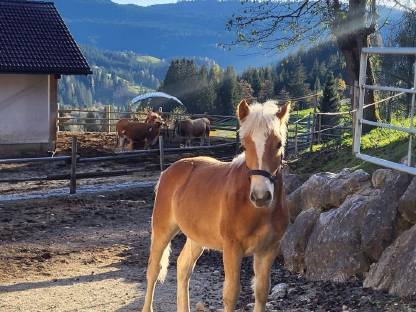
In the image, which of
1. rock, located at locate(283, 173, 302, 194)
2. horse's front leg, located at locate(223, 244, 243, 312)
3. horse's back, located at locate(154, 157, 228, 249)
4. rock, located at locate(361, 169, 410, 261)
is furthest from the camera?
rock, located at locate(283, 173, 302, 194)

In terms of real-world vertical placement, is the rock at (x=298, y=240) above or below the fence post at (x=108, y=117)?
below

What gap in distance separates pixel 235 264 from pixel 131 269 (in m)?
3.21

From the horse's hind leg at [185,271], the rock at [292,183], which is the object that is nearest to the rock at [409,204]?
the horse's hind leg at [185,271]

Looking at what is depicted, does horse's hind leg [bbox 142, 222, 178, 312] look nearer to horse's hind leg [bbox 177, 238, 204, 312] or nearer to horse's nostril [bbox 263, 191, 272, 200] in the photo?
horse's hind leg [bbox 177, 238, 204, 312]

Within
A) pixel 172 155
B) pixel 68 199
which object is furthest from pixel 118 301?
pixel 172 155

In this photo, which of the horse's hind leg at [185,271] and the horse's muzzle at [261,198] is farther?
the horse's hind leg at [185,271]

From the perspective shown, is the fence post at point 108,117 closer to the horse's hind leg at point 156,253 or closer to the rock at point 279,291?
the rock at point 279,291

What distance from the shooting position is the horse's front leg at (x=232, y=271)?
13.1 feet

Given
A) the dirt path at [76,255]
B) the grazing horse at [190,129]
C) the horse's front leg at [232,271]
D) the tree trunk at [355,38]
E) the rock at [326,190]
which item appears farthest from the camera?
the grazing horse at [190,129]

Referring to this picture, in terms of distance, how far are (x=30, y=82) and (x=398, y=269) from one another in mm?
14621

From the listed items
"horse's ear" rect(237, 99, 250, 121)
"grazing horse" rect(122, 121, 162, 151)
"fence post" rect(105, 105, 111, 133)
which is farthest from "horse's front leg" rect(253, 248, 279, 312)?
"fence post" rect(105, 105, 111, 133)

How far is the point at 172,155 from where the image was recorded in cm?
1645

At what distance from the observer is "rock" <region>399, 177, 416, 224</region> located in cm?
522

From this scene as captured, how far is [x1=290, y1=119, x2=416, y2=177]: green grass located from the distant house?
9.75m
